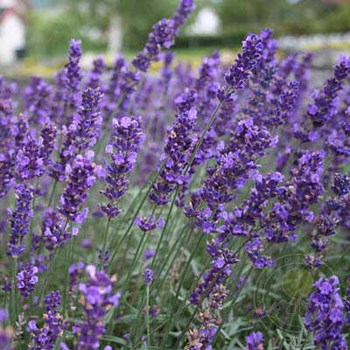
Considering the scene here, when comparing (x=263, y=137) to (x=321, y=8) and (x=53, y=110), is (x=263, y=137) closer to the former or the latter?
(x=53, y=110)

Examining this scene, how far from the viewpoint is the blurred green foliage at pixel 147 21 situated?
3272 cm

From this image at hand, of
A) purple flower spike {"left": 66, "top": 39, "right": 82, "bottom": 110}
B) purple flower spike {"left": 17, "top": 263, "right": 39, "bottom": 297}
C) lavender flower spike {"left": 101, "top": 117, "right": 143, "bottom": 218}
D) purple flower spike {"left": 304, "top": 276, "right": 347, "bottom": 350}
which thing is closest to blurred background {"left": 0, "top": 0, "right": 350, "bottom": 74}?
purple flower spike {"left": 66, "top": 39, "right": 82, "bottom": 110}

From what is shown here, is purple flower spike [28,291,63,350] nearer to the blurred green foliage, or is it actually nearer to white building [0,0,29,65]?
the blurred green foliage

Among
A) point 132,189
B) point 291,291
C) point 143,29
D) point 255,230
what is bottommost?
point 291,291

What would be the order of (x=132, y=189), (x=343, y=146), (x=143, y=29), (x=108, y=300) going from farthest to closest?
(x=143, y=29), (x=132, y=189), (x=343, y=146), (x=108, y=300)

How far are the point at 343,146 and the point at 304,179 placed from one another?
128 cm

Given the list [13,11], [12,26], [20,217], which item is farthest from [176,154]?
[12,26]

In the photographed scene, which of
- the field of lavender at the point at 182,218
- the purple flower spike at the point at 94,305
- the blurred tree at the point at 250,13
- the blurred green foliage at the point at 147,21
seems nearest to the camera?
the purple flower spike at the point at 94,305

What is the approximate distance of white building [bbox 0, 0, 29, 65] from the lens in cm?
4269

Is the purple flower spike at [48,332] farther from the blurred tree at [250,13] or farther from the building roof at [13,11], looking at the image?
the building roof at [13,11]

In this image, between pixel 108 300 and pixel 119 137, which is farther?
pixel 119 137

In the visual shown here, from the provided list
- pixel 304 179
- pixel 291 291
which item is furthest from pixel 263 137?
pixel 291 291

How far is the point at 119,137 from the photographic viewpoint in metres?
2.29

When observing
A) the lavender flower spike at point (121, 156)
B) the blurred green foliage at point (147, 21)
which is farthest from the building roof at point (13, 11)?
the lavender flower spike at point (121, 156)
